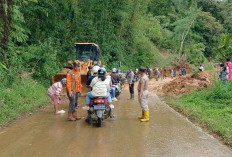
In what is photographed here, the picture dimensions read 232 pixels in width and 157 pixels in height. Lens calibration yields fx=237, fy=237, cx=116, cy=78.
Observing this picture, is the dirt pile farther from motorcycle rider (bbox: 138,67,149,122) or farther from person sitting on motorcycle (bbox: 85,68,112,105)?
person sitting on motorcycle (bbox: 85,68,112,105)

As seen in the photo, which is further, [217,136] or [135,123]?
[135,123]

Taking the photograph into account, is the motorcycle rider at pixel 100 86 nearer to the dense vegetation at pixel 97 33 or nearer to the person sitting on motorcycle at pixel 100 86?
the person sitting on motorcycle at pixel 100 86

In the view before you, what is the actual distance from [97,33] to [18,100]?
19.4 metres

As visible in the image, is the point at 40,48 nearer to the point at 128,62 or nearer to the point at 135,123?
the point at 135,123

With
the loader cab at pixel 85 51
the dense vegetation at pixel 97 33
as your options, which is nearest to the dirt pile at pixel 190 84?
the dense vegetation at pixel 97 33

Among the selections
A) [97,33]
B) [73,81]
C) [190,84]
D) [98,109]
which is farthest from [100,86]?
[97,33]

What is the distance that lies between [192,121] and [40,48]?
11170 millimetres

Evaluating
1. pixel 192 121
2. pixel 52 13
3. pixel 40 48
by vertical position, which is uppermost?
pixel 52 13

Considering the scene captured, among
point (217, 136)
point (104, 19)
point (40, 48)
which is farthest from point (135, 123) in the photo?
point (104, 19)

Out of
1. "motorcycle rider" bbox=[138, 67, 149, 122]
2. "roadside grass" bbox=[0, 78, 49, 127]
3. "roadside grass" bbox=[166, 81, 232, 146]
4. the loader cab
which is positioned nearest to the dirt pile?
"roadside grass" bbox=[166, 81, 232, 146]

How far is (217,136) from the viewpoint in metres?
6.14

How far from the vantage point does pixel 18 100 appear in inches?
378

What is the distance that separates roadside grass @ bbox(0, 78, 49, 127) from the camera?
797 cm

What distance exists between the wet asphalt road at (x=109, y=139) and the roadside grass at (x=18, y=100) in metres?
0.70
